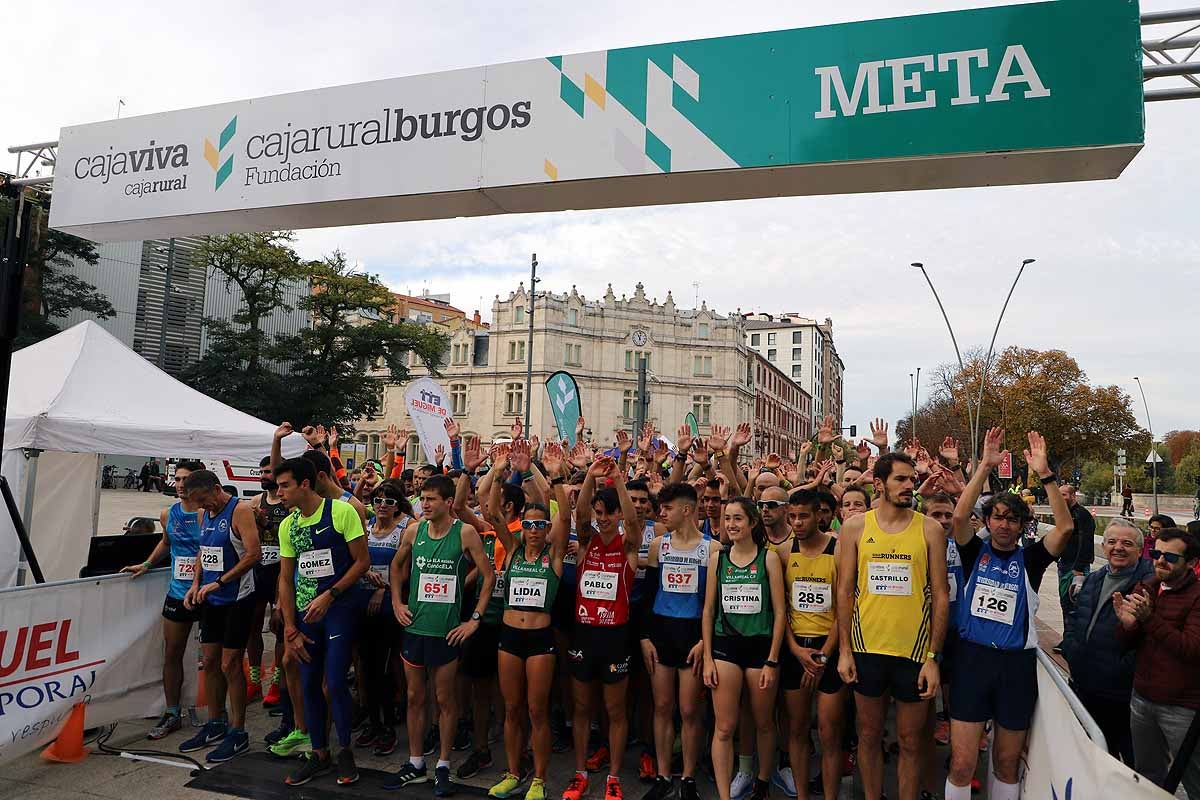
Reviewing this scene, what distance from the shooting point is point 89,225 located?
602 centimetres

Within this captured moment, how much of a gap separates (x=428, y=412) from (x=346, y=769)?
5.21 metres

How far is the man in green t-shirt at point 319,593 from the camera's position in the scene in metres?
4.92

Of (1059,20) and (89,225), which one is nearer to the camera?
(1059,20)

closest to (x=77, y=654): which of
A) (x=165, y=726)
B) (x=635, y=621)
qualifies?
(x=165, y=726)

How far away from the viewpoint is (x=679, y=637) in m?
4.72

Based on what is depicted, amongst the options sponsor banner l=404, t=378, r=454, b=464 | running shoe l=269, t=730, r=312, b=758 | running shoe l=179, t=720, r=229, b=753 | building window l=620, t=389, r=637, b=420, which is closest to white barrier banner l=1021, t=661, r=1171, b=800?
running shoe l=269, t=730, r=312, b=758

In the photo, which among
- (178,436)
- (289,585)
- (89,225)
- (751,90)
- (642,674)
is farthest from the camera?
(178,436)

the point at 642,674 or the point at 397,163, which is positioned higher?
the point at 397,163

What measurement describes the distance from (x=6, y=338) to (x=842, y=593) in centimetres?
606

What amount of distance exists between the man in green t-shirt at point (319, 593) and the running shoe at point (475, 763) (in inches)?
26.4

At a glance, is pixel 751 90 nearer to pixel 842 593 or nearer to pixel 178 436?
pixel 842 593

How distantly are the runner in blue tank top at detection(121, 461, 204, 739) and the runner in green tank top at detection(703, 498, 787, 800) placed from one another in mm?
3891

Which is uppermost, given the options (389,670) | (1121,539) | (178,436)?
(178,436)

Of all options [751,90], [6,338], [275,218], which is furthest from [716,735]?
[6,338]
